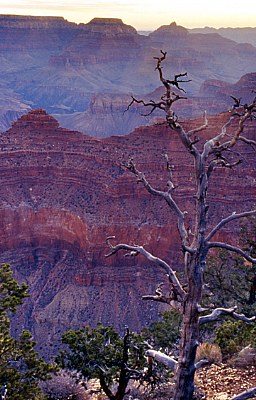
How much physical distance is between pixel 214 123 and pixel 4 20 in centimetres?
14765

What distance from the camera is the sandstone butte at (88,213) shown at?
128 feet

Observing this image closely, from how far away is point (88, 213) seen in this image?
4153 centimetres

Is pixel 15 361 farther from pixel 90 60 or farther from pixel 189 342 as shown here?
pixel 90 60

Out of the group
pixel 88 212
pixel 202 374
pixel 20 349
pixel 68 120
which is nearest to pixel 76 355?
pixel 20 349

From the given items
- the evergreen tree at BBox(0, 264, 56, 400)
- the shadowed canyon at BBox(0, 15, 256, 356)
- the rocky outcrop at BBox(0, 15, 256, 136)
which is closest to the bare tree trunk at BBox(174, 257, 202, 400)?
the evergreen tree at BBox(0, 264, 56, 400)

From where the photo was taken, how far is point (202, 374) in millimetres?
13695

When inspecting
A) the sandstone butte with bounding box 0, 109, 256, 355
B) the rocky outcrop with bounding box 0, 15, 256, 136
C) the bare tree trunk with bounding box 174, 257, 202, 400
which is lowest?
the sandstone butte with bounding box 0, 109, 256, 355

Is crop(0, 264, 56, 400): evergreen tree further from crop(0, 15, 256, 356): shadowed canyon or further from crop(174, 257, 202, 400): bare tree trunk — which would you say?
crop(0, 15, 256, 356): shadowed canyon

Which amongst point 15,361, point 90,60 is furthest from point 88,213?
point 90,60

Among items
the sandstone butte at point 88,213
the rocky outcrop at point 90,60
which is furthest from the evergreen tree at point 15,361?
the rocky outcrop at point 90,60

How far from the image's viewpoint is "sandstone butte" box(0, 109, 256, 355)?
3900 cm

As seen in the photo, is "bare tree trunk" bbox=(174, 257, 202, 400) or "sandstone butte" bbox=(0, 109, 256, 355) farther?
"sandstone butte" bbox=(0, 109, 256, 355)

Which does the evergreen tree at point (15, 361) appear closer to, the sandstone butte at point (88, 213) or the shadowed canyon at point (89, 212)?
the shadowed canyon at point (89, 212)

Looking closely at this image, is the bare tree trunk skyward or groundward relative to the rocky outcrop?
groundward
